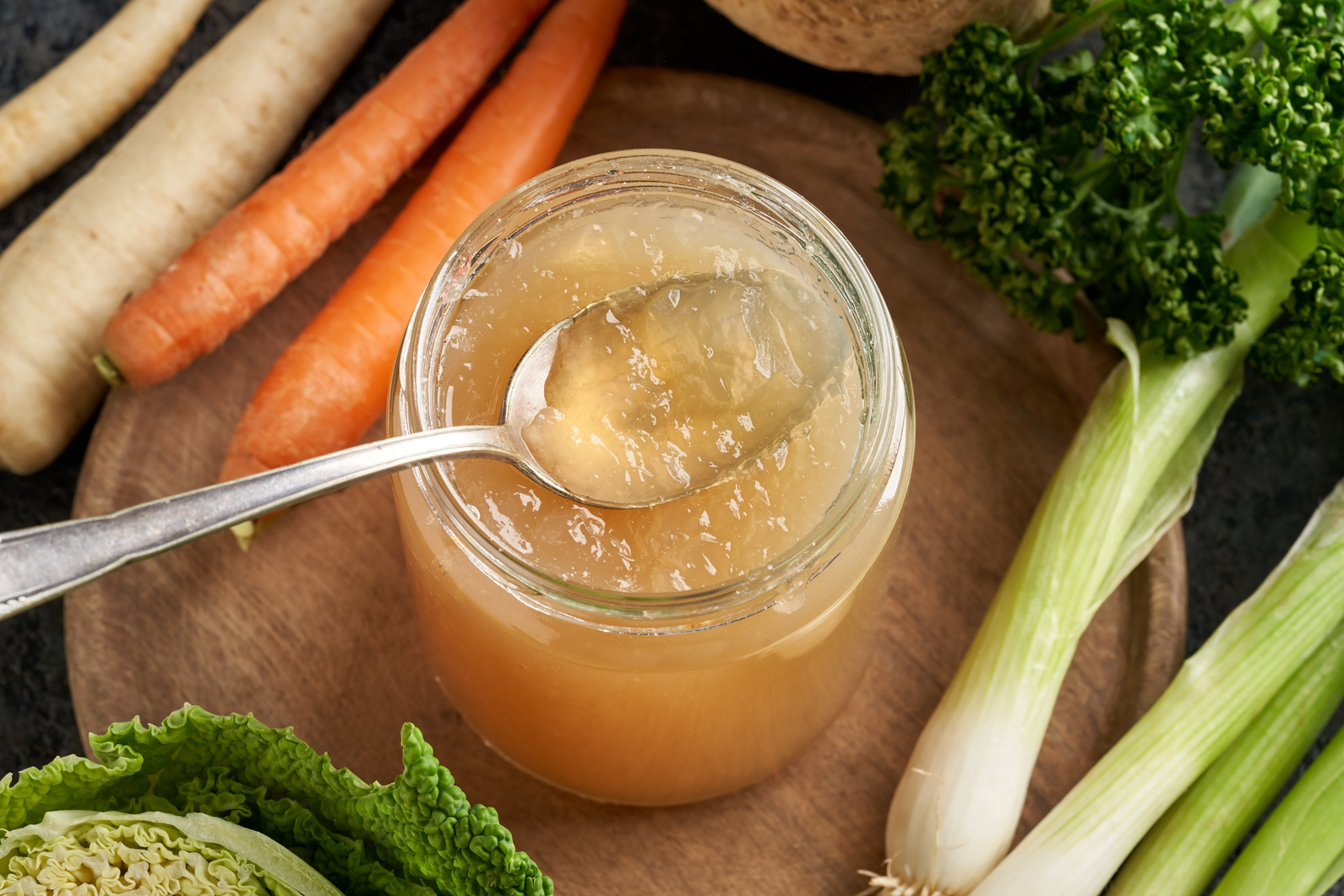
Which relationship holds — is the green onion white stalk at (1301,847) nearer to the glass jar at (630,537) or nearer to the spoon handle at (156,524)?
the glass jar at (630,537)

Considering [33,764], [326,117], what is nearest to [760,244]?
[326,117]

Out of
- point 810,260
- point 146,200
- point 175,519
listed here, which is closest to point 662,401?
point 810,260

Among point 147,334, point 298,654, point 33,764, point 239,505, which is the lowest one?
point 33,764

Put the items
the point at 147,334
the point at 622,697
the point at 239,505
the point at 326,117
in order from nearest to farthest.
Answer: the point at 239,505 → the point at 622,697 → the point at 147,334 → the point at 326,117

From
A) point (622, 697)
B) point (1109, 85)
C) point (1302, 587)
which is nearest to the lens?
point (622, 697)

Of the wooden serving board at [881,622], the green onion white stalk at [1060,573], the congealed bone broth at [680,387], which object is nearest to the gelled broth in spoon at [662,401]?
the congealed bone broth at [680,387]

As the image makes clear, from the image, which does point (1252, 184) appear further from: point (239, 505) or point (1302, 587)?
point (239, 505)
